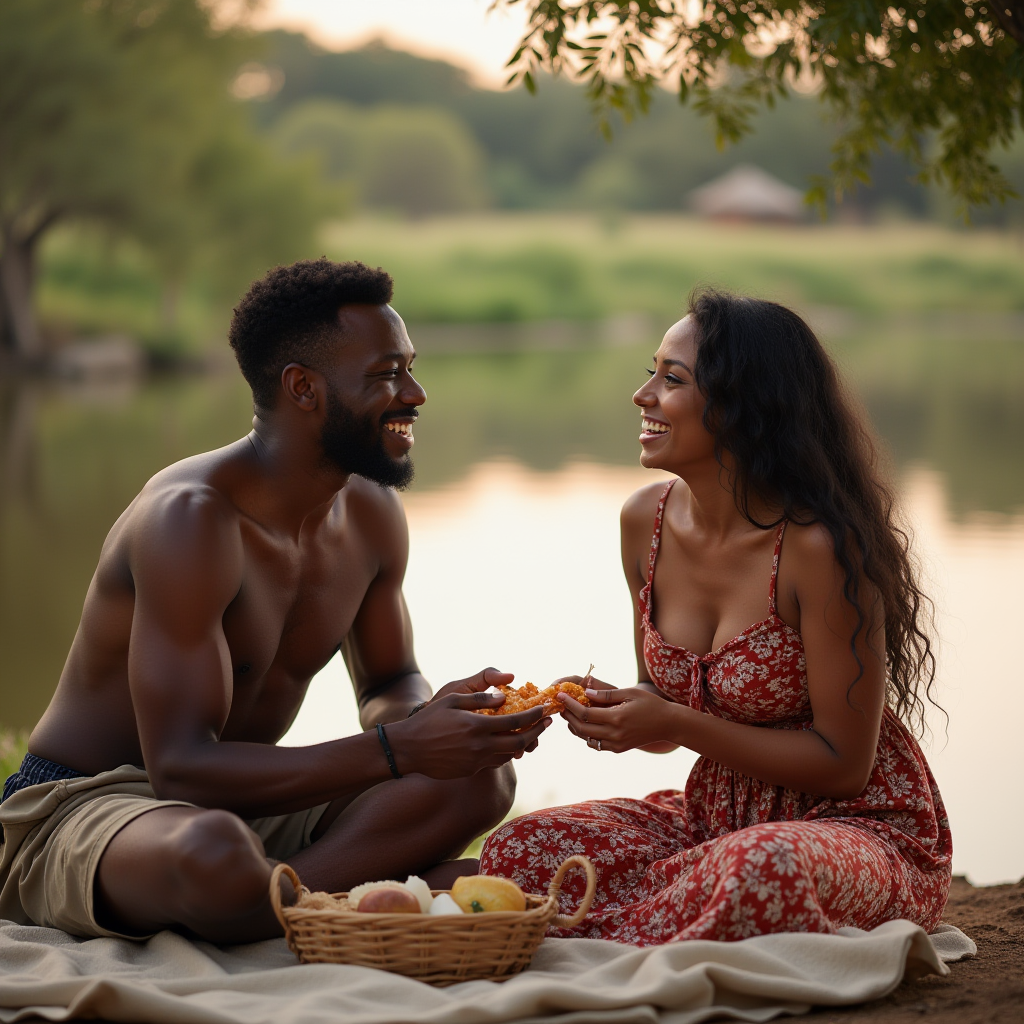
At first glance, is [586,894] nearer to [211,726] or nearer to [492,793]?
[492,793]

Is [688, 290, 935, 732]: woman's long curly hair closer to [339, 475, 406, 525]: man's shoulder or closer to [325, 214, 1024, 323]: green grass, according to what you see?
[339, 475, 406, 525]: man's shoulder

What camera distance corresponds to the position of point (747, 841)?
339cm

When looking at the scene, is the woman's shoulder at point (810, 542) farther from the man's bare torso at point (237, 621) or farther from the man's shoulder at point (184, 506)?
the man's shoulder at point (184, 506)

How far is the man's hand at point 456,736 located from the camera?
3.62 metres

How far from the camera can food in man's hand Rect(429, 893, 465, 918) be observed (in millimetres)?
3357

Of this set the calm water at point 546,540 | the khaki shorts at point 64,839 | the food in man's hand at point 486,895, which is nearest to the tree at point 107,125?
the calm water at point 546,540

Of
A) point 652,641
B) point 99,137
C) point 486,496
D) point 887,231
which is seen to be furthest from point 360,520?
point 887,231

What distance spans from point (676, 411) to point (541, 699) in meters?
0.88

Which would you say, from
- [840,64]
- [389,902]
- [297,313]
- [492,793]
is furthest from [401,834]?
[840,64]

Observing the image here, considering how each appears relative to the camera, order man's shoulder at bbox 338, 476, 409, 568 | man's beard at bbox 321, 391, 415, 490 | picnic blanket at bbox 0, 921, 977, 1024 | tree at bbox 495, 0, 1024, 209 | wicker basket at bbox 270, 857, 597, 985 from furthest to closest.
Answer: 1. tree at bbox 495, 0, 1024, 209
2. man's shoulder at bbox 338, 476, 409, 568
3. man's beard at bbox 321, 391, 415, 490
4. wicker basket at bbox 270, 857, 597, 985
5. picnic blanket at bbox 0, 921, 977, 1024

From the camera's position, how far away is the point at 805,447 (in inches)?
153

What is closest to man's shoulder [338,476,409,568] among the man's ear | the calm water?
the man's ear

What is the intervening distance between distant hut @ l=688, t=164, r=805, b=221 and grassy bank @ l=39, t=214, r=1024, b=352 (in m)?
7.45

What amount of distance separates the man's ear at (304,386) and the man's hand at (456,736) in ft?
3.20
